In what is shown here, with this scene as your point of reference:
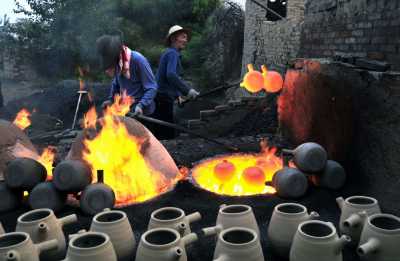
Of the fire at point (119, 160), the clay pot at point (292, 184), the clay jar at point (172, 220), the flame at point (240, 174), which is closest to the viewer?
the clay jar at point (172, 220)

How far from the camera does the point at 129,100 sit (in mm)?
5121

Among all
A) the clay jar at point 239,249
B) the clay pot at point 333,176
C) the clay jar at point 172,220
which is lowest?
the clay pot at point 333,176

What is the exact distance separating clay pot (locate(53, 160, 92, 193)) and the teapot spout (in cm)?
249

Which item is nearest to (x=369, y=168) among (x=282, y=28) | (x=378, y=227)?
(x=378, y=227)

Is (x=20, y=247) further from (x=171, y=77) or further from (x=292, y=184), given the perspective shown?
(x=171, y=77)

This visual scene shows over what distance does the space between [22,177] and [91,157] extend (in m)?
0.69

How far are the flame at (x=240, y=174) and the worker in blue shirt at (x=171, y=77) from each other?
1458mm

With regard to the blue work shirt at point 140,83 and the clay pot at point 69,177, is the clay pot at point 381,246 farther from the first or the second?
the blue work shirt at point 140,83

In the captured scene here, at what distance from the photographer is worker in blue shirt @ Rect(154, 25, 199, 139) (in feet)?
19.9

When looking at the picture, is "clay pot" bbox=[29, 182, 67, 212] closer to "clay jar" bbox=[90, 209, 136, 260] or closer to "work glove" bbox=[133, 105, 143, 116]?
"clay jar" bbox=[90, 209, 136, 260]

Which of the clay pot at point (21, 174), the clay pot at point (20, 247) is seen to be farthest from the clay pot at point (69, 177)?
the clay pot at point (20, 247)

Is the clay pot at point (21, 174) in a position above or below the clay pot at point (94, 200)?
above

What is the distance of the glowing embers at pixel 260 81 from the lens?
584cm

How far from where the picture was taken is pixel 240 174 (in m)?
4.75
